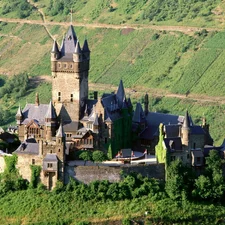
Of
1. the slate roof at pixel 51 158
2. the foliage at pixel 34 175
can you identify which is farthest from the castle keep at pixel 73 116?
the slate roof at pixel 51 158

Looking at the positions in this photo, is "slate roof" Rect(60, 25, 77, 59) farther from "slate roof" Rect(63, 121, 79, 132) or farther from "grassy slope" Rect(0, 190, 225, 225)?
"grassy slope" Rect(0, 190, 225, 225)

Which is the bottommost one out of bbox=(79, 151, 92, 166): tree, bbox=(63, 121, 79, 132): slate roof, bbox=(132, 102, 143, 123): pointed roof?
bbox=(79, 151, 92, 166): tree

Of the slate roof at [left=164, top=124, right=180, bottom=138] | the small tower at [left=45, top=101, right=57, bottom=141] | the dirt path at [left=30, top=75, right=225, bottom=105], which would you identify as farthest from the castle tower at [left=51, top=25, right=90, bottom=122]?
the dirt path at [left=30, top=75, right=225, bottom=105]

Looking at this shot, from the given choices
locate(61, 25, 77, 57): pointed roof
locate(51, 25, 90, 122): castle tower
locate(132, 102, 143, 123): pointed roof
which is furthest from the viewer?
locate(132, 102, 143, 123): pointed roof

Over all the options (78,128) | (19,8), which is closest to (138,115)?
(78,128)

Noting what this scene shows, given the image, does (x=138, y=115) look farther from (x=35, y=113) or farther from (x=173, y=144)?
(x=173, y=144)

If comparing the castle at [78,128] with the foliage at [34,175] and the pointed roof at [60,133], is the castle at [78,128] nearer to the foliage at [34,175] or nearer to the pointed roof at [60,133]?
the pointed roof at [60,133]
